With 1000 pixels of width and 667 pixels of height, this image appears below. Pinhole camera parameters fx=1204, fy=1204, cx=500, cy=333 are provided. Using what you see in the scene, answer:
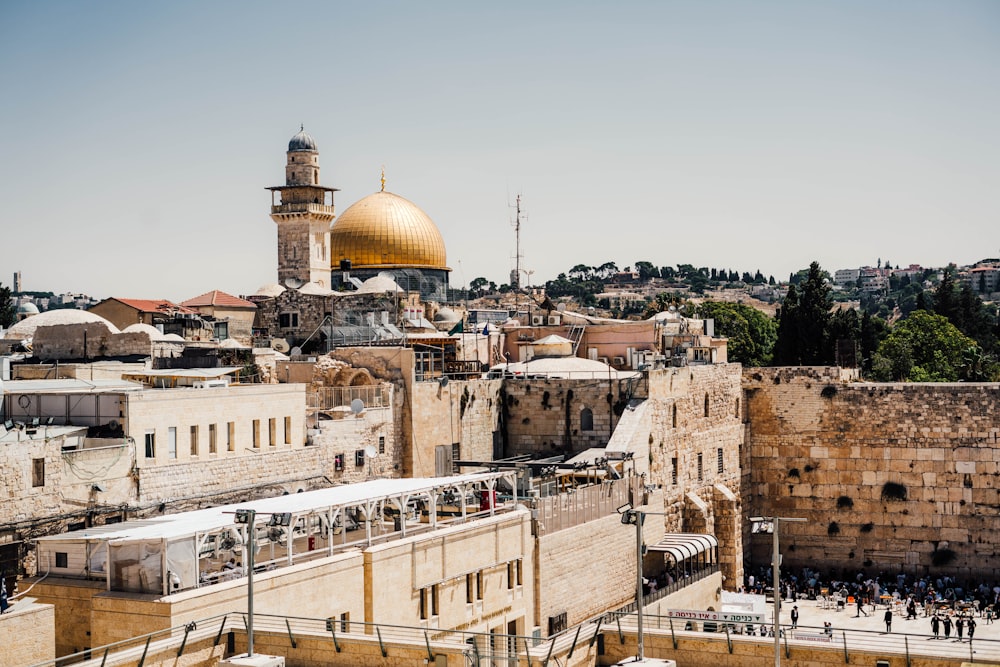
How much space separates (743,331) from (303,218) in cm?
3614

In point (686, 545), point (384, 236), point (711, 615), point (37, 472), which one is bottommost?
point (711, 615)

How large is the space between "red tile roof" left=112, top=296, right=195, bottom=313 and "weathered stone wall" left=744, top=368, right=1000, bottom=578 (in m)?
18.4

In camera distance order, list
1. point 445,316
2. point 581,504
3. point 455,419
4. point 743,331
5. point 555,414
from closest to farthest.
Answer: point 581,504, point 455,419, point 555,414, point 445,316, point 743,331

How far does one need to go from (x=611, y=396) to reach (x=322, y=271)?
1808cm

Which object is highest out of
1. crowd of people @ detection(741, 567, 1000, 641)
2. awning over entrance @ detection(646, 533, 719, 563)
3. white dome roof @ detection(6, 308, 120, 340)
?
white dome roof @ detection(6, 308, 120, 340)

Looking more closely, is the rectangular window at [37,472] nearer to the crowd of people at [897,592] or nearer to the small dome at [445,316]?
the crowd of people at [897,592]

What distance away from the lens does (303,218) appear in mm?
46031

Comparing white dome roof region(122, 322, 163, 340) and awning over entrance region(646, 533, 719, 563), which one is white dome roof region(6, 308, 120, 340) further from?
awning over entrance region(646, 533, 719, 563)

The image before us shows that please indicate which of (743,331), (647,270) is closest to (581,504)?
(743,331)

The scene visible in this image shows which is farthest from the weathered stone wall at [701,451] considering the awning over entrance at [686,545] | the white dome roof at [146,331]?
the white dome roof at [146,331]

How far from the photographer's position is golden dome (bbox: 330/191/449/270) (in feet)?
151

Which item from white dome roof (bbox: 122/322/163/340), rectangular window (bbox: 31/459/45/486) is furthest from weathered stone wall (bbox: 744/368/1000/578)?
rectangular window (bbox: 31/459/45/486)

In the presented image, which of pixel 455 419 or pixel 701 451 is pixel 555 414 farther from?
pixel 701 451

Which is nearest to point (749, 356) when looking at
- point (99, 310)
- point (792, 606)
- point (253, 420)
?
point (792, 606)
